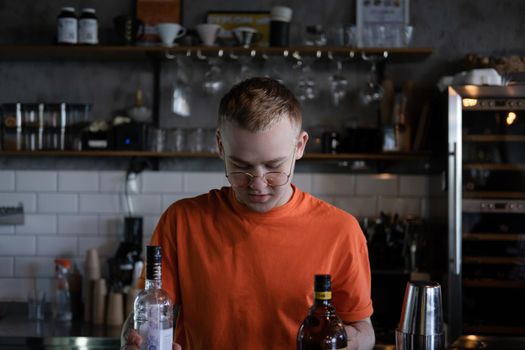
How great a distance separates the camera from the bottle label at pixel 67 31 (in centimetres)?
389

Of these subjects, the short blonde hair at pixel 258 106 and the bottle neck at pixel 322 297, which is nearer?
the bottle neck at pixel 322 297

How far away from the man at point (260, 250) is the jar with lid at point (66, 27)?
2381mm

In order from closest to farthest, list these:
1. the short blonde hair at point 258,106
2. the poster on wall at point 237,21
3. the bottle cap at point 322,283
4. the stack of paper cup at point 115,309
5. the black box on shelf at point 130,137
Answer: the bottle cap at point 322,283 → the short blonde hair at point 258,106 → the stack of paper cup at point 115,309 → the black box on shelf at point 130,137 → the poster on wall at point 237,21

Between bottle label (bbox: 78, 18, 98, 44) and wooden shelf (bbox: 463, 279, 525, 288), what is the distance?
224cm

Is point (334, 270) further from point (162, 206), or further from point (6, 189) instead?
point (6, 189)

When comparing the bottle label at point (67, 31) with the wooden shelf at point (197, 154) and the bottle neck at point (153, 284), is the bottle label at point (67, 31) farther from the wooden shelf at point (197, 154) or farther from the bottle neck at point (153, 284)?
the bottle neck at point (153, 284)

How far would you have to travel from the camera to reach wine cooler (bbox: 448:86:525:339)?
11.9 feet

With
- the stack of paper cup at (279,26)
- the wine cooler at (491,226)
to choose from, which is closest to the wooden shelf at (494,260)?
the wine cooler at (491,226)

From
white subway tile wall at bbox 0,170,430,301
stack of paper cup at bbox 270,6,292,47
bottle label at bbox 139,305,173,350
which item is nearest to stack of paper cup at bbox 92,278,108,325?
white subway tile wall at bbox 0,170,430,301

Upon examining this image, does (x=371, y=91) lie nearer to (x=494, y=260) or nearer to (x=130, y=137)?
(x=494, y=260)

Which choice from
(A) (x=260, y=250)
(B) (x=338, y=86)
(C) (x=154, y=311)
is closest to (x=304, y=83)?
(B) (x=338, y=86)

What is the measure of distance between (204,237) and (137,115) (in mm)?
2431

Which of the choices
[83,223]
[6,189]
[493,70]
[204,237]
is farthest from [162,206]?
[204,237]

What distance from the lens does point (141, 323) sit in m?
1.47
